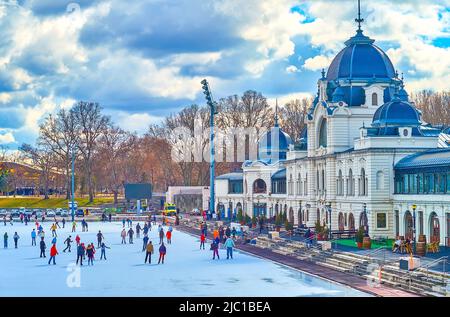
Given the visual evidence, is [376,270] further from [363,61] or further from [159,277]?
[363,61]

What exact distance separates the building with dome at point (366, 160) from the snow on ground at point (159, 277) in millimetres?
10297

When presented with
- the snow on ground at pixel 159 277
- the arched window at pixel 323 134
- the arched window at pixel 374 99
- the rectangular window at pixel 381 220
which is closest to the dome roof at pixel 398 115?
the rectangular window at pixel 381 220

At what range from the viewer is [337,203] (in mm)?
67062

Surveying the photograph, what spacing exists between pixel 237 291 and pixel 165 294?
2996 mm

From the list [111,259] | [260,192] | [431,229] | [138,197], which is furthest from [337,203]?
[138,197]

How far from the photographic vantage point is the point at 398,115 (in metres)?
60.0

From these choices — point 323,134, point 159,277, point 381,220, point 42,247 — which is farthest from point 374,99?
point 159,277

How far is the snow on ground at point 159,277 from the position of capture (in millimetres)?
34719

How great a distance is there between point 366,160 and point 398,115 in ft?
12.9

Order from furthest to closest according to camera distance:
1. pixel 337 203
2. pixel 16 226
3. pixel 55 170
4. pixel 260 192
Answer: pixel 55 170
pixel 260 192
pixel 16 226
pixel 337 203

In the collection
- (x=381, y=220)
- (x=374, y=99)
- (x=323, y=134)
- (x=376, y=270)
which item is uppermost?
(x=374, y=99)

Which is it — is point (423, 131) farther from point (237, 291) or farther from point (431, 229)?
point (237, 291)

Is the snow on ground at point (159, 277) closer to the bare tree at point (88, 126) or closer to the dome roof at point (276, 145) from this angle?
the dome roof at point (276, 145)

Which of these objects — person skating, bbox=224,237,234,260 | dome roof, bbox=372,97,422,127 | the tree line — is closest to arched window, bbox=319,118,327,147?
dome roof, bbox=372,97,422,127
